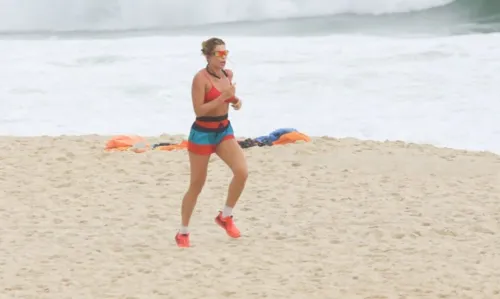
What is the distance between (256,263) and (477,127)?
6046mm

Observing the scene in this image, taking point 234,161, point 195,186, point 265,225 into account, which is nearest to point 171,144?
point 265,225

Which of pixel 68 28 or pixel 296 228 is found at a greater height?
pixel 68 28

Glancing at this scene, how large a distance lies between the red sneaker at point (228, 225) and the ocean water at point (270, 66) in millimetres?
4727

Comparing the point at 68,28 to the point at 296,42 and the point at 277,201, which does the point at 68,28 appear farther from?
the point at 277,201

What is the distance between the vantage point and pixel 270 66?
1540 cm

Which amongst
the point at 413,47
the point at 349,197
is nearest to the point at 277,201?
the point at 349,197

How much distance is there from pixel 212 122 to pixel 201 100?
0.53 feet

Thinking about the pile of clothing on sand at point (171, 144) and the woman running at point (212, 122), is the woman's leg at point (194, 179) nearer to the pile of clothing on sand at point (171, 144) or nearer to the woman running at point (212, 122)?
the woman running at point (212, 122)

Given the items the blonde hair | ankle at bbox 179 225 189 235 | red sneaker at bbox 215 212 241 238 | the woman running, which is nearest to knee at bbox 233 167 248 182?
the woman running

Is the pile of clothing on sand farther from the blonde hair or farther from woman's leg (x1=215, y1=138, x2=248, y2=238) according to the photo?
the blonde hair

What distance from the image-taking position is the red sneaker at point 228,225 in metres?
5.53

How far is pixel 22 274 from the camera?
4957 mm

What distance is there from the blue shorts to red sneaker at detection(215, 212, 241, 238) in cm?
49

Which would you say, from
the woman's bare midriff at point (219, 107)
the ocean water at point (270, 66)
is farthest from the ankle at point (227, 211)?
the ocean water at point (270, 66)
